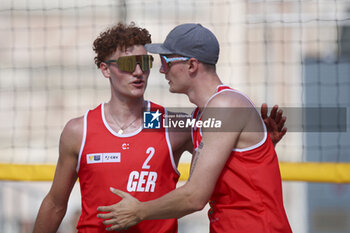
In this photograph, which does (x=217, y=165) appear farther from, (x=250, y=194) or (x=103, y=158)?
(x=103, y=158)

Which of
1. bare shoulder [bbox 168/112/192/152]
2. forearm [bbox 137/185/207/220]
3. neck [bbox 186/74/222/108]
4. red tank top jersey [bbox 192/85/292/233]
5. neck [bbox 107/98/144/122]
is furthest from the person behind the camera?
neck [bbox 107/98/144/122]

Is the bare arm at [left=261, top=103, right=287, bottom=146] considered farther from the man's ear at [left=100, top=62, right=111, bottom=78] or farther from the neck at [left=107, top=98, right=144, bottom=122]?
the man's ear at [left=100, top=62, right=111, bottom=78]

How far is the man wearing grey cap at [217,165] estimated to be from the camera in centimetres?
275

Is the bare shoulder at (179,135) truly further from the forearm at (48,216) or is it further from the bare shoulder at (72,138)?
the forearm at (48,216)

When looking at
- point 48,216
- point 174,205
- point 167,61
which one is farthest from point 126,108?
point 174,205

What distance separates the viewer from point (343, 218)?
13039 mm

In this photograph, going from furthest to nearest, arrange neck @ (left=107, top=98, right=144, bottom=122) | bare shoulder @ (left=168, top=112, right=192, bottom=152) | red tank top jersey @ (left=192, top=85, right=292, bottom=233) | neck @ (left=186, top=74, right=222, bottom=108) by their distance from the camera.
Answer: neck @ (left=107, top=98, right=144, bottom=122), bare shoulder @ (left=168, top=112, right=192, bottom=152), neck @ (left=186, top=74, right=222, bottom=108), red tank top jersey @ (left=192, top=85, right=292, bottom=233)

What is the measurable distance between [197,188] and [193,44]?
2.67 feet

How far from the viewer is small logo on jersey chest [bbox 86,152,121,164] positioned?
3.36 metres

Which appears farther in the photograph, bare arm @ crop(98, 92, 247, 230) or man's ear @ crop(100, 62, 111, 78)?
man's ear @ crop(100, 62, 111, 78)

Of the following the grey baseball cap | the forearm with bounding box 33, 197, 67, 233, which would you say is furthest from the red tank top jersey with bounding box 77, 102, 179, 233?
the grey baseball cap

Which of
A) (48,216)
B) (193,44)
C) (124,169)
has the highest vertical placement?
(193,44)

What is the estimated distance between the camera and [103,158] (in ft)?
11.0

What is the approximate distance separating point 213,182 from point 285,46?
10479 mm
